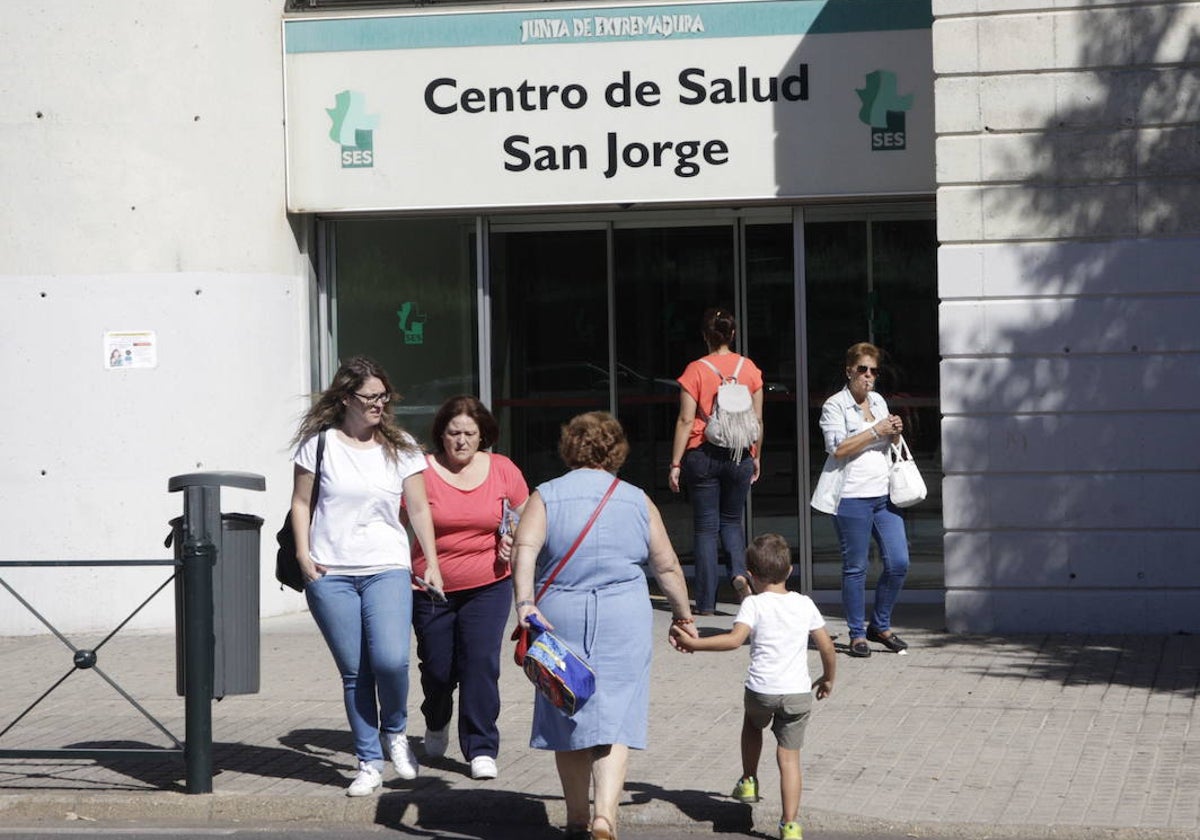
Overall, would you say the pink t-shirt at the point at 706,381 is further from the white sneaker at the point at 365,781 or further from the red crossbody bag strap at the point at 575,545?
the red crossbody bag strap at the point at 575,545

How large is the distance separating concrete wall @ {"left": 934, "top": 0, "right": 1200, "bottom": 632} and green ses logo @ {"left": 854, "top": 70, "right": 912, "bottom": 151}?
3.28ft

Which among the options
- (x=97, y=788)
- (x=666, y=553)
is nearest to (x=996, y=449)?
(x=666, y=553)

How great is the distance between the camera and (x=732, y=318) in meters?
12.3

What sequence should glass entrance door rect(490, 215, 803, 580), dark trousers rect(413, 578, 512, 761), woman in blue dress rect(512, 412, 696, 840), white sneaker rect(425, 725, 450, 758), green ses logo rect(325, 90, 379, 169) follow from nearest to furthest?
woman in blue dress rect(512, 412, 696, 840)
dark trousers rect(413, 578, 512, 761)
white sneaker rect(425, 725, 450, 758)
green ses logo rect(325, 90, 379, 169)
glass entrance door rect(490, 215, 803, 580)

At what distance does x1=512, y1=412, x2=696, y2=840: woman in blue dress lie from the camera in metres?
6.52

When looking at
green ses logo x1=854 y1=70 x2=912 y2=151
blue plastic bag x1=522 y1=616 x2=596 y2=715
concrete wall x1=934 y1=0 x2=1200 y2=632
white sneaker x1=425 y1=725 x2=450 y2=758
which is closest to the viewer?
blue plastic bag x1=522 y1=616 x2=596 y2=715

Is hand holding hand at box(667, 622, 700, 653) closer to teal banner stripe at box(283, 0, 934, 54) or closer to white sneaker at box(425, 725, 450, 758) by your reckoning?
white sneaker at box(425, 725, 450, 758)

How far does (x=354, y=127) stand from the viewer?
12.6 metres

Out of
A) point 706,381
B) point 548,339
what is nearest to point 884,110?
point 706,381

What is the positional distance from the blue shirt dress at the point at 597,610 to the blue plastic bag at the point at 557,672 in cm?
15

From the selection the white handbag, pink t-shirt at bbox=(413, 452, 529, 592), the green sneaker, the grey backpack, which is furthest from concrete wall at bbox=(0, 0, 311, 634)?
the green sneaker

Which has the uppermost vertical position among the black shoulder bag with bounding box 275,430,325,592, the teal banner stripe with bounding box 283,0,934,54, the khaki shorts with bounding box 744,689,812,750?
the teal banner stripe with bounding box 283,0,934,54

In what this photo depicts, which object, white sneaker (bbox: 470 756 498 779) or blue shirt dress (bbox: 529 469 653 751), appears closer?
blue shirt dress (bbox: 529 469 653 751)

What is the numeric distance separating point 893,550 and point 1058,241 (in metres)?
2.14
